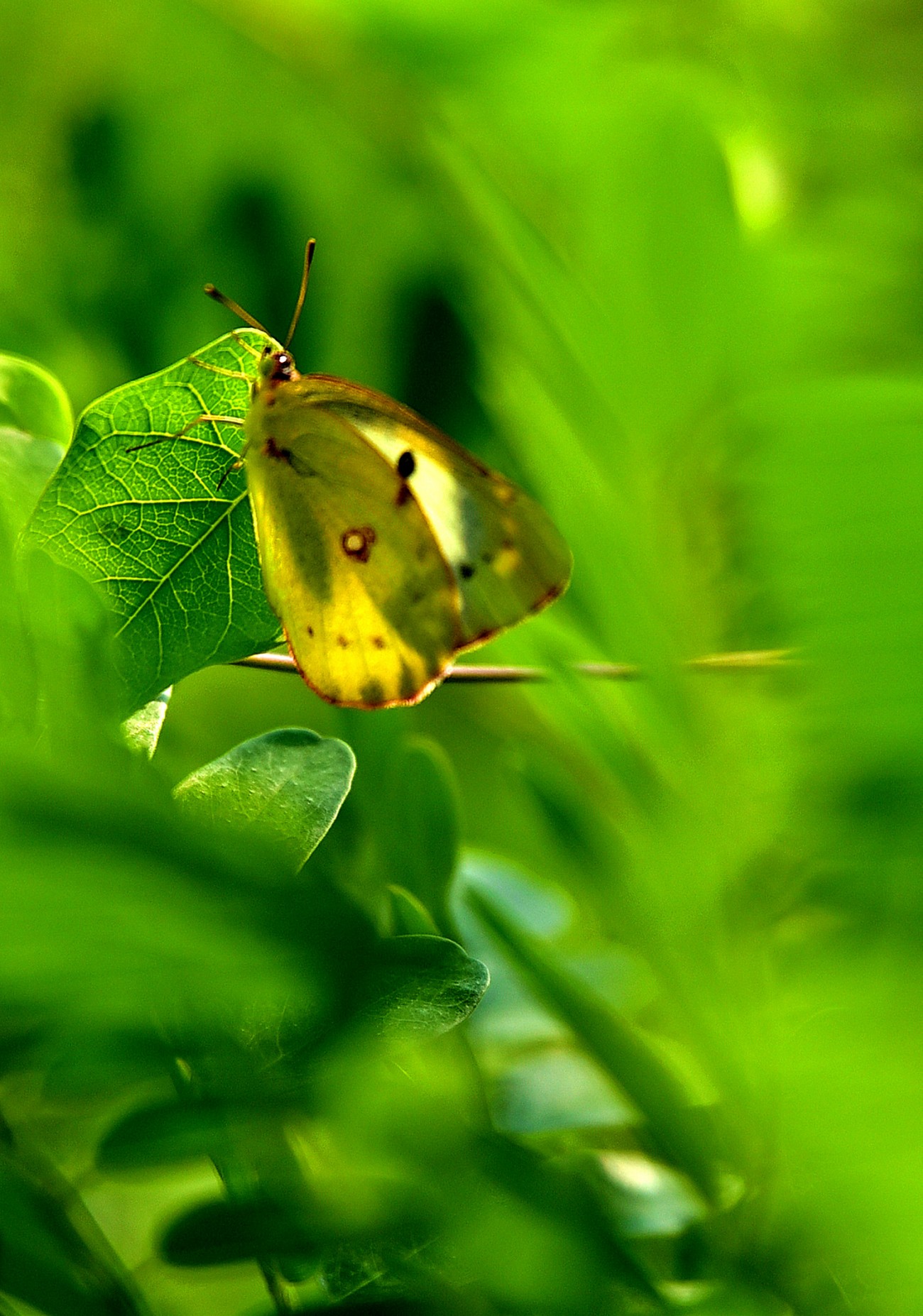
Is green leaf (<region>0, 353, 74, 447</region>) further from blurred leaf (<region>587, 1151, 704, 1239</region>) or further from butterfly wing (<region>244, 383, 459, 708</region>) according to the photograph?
blurred leaf (<region>587, 1151, 704, 1239</region>)

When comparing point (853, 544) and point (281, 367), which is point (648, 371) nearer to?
point (853, 544)

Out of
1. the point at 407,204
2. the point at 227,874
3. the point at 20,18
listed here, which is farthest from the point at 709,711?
the point at 20,18

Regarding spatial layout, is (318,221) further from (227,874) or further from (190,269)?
(227,874)

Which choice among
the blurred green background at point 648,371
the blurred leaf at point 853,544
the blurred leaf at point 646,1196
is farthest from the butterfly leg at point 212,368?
→ the blurred leaf at point 646,1196

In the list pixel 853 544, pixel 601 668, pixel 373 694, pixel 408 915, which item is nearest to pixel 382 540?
pixel 373 694

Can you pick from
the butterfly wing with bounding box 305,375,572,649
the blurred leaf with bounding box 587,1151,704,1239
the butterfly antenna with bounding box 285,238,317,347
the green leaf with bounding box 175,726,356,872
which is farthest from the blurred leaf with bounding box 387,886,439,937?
the butterfly antenna with bounding box 285,238,317,347

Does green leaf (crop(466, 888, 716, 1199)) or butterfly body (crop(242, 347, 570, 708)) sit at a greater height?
butterfly body (crop(242, 347, 570, 708))
